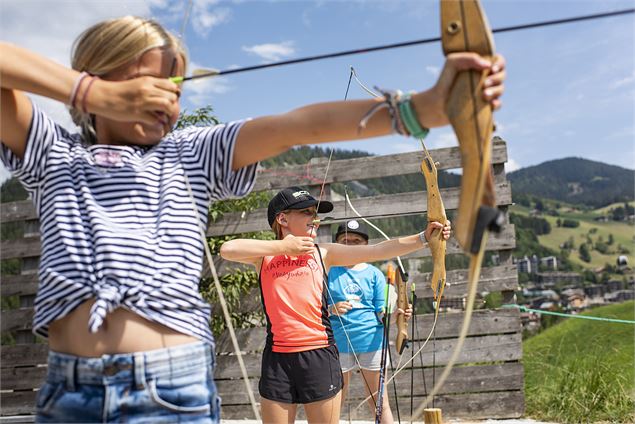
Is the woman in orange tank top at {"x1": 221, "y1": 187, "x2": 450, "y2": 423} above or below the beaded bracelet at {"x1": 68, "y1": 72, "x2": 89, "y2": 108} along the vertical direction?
below

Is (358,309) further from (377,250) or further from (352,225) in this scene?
(377,250)

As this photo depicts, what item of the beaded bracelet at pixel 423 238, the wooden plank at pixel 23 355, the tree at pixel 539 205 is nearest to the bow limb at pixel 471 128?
the beaded bracelet at pixel 423 238

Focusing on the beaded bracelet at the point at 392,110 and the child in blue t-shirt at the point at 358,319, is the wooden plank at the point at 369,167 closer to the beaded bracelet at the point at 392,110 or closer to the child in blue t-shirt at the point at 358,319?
the child in blue t-shirt at the point at 358,319

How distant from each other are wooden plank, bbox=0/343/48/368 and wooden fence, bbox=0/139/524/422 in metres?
0.01

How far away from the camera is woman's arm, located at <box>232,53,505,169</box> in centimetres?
113

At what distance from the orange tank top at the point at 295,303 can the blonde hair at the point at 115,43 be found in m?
1.64

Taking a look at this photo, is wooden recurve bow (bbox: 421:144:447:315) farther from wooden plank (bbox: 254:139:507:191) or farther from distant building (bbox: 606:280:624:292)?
distant building (bbox: 606:280:624:292)

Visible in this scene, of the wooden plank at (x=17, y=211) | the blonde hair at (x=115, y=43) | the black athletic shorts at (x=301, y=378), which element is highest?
the wooden plank at (x=17, y=211)

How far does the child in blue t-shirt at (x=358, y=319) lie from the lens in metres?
→ 3.64

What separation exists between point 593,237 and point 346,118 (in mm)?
110724

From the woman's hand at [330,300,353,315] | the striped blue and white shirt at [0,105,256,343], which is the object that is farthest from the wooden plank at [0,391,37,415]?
the striped blue and white shirt at [0,105,256,343]

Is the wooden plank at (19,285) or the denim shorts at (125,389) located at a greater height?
the wooden plank at (19,285)

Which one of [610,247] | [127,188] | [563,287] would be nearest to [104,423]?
[127,188]

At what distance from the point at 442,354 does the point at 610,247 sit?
10316 centimetres
